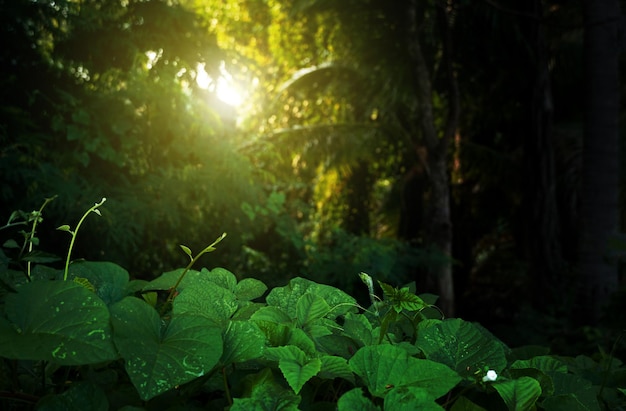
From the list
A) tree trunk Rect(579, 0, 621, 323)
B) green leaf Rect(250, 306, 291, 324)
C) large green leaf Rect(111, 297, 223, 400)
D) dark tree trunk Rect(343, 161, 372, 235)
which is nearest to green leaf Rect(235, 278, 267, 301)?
green leaf Rect(250, 306, 291, 324)

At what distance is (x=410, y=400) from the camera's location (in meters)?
0.64

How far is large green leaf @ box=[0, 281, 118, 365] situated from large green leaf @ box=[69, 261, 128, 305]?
21 centimetres

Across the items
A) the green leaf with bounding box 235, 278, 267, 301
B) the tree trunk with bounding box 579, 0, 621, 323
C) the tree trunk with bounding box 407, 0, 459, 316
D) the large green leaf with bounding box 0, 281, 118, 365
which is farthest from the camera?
the tree trunk with bounding box 407, 0, 459, 316

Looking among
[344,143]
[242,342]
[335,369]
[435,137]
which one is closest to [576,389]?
[335,369]

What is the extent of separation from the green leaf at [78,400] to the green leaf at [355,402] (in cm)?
23

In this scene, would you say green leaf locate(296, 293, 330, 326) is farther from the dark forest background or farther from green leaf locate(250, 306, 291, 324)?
the dark forest background

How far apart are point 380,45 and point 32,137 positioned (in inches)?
280

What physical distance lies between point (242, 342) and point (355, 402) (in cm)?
14

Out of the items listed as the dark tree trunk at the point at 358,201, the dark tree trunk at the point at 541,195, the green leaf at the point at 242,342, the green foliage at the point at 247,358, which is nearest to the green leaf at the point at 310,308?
the green foliage at the point at 247,358

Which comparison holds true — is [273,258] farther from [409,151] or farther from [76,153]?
[409,151]

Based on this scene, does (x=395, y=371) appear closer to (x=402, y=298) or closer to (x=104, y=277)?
(x=402, y=298)

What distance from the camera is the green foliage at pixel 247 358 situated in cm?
64

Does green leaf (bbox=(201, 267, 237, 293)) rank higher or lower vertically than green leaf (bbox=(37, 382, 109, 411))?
higher

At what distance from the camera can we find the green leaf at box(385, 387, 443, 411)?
633 millimetres
